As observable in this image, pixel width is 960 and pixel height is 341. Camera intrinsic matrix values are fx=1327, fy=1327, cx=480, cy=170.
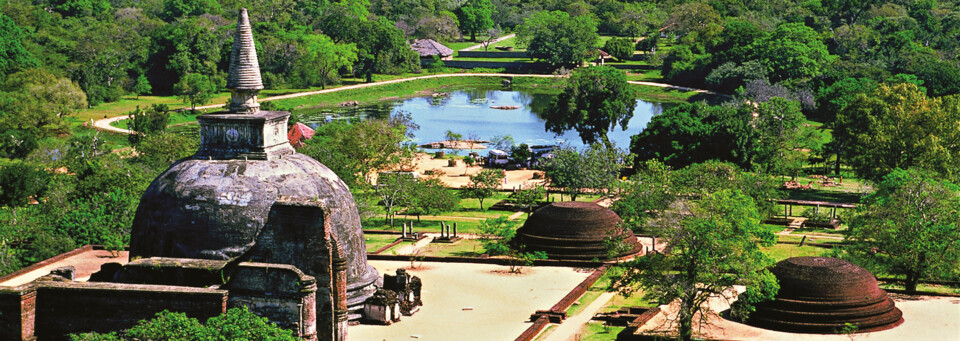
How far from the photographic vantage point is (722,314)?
45.6m

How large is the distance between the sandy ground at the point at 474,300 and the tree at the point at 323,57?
81.6 metres

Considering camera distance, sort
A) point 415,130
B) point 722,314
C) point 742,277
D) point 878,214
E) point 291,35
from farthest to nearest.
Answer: point 291,35 < point 415,130 < point 878,214 < point 722,314 < point 742,277

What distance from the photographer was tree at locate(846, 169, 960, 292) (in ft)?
157

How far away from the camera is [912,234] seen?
48250 millimetres

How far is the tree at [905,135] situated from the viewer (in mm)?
66000

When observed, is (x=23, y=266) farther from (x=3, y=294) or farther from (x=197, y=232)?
(x=3, y=294)

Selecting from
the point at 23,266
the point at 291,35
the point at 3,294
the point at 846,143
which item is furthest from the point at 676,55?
the point at 3,294

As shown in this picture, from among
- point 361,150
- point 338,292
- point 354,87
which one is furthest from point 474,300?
point 354,87

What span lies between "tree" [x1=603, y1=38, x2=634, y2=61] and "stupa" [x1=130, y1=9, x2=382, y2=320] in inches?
4200

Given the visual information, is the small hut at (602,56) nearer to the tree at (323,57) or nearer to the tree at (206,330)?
the tree at (323,57)

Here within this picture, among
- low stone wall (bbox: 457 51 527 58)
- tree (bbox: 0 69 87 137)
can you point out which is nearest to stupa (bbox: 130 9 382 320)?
tree (bbox: 0 69 87 137)

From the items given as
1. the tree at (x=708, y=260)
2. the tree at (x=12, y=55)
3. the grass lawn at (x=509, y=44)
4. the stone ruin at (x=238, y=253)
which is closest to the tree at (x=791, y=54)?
the grass lawn at (x=509, y=44)

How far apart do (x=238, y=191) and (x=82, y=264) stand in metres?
12.9

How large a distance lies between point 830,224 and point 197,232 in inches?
1364
